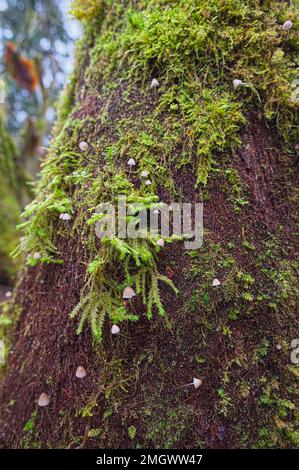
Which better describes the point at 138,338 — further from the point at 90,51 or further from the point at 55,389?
the point at 90,51

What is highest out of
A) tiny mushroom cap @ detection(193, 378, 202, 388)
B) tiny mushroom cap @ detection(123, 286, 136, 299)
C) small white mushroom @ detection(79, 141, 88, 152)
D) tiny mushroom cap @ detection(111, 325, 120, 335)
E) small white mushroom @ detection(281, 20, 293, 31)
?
small white mushroom @ detection(281, 20, 293, 31)

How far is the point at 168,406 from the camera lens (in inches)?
64.2

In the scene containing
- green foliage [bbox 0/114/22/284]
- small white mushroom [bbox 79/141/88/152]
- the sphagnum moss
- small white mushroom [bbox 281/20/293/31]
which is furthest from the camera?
green foliage [bbox 0/114/22/284]

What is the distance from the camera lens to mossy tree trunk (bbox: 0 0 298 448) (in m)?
1.65

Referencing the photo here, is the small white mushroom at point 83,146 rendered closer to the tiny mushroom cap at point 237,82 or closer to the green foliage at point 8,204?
the tiny mushroom cap at point 237,82

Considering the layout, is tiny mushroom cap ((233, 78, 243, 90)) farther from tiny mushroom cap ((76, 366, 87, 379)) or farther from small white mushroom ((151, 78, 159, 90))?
tiny mushroom cap ((76, 366, 87, 379))

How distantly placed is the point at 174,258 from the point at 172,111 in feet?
3.06

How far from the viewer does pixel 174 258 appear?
5.75 ft

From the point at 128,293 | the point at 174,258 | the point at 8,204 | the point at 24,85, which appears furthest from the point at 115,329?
the point at 24,85

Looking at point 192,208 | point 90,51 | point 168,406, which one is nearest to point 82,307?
point 168,406

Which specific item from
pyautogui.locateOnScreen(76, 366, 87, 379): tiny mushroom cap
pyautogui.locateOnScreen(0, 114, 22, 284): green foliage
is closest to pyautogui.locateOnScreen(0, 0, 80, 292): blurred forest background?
pyautogui.locateOnScreen(0, 114, 22, 284): green foliage

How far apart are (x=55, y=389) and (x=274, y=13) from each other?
2.73 metres

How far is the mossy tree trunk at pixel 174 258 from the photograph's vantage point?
64.9 inches
